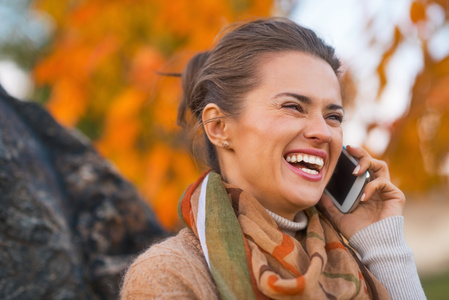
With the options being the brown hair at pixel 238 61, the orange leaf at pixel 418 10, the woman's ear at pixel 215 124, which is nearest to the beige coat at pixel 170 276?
the woman's ear at pixel 215 124

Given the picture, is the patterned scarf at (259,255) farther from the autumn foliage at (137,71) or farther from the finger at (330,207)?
the autumn foliage at (137,71)

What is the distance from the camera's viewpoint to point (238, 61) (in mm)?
1953

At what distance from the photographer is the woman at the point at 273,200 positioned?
1571 mm

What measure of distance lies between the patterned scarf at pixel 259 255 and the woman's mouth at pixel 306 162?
0.69ft

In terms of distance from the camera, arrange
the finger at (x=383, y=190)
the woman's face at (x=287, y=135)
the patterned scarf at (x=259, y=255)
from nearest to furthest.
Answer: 1. the patterned scarf at (x=259, y=255)
2. the woman's face at (x=287, y=135)
3. the finger at (x=383, y=190)

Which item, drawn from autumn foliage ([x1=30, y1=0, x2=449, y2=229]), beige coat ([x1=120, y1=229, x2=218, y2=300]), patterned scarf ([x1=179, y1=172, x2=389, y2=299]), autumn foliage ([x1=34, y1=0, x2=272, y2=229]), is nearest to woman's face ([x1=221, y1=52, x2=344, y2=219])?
patterned scarf ([x1=179, y1=172, x2=389, y2=299])

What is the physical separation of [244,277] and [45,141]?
1564 mm

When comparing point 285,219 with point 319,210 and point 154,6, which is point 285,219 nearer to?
point 319,210

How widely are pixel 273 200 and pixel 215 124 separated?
38 centimetres

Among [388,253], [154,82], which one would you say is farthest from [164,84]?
[388,253]

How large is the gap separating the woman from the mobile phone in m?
0.04

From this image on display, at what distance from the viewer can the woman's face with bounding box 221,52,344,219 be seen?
1777mm

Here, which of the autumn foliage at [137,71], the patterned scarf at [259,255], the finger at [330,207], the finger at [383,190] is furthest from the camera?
the autumn foliage at [137,71]

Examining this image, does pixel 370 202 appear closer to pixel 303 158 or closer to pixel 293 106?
pixel 303 158
